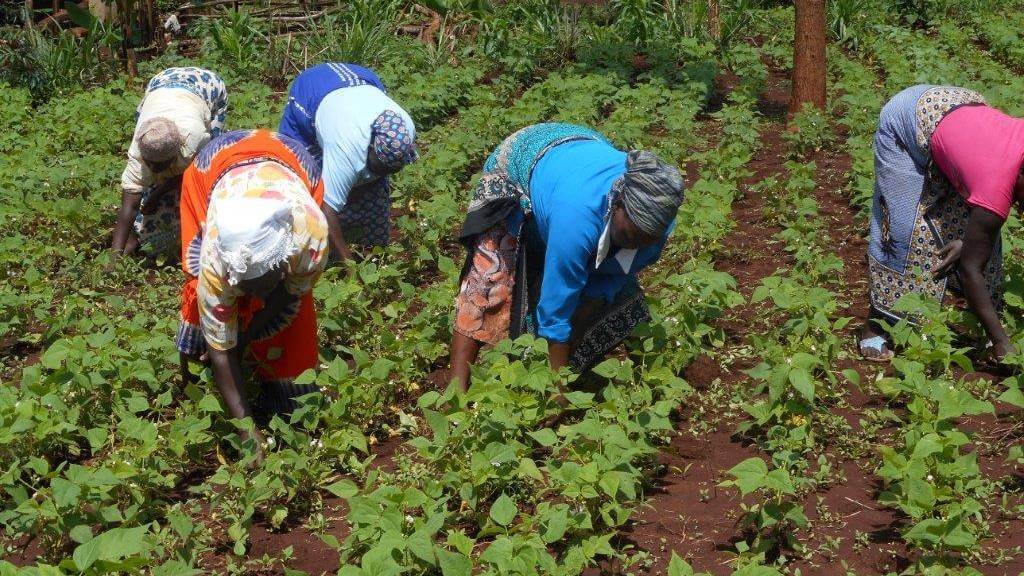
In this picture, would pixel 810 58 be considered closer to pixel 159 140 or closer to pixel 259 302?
pixel 159 140

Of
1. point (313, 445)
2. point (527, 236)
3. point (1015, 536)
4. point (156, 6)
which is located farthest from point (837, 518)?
point (156, 6)

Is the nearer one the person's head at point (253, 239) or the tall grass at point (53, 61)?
the person's head at point (253, 239)

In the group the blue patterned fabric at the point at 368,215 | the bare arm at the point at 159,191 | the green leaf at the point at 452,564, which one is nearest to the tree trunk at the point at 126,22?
the bare arm at the point at 159,191

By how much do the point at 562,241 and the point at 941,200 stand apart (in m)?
1.77

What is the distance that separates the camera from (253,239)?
3270 mm

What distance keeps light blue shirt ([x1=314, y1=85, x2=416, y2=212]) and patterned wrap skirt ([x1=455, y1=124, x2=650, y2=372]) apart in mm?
1093

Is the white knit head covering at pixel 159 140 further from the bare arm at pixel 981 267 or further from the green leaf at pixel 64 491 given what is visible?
the bare arm at pixel 981 267

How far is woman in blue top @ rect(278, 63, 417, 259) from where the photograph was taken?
16.5 ft

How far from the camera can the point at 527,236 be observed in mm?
4059

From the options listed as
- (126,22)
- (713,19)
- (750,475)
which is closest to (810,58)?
(713,19)

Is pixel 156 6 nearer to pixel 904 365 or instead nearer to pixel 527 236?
pixel 527 236

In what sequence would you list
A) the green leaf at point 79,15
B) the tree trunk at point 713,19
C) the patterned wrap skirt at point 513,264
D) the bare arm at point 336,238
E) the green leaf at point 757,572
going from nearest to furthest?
the green leaf at point 757,572 < the patterned wrap skirt at point 513,264 < the bare arm at point 336,238 < the green leaf at point 79,15 < the tree trunk at point 713,19

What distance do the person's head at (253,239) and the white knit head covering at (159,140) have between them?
2066mm

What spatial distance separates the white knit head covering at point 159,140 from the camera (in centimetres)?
527
